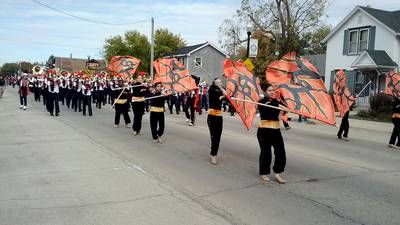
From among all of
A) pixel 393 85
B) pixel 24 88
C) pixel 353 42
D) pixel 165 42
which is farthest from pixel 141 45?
pixel 393 85

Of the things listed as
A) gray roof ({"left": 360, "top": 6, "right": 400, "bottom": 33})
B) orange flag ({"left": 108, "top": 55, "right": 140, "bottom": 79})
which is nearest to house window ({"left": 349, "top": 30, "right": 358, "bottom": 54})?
gray roof ({"left": 360, "top": 6, "right": 400, "bottom": 33})

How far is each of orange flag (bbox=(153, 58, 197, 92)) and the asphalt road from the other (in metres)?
1.58

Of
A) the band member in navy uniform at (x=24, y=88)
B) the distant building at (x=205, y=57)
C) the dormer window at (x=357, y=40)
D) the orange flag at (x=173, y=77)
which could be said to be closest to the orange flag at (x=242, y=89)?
the orange flag at (x=173, y=77)

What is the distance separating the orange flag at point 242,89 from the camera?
30.9ft

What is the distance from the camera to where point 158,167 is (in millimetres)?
9047

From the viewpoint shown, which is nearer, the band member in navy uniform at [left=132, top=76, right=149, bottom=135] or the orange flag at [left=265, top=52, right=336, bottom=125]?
the orange flag at [left=265, top=52, right=336, bottom=125]

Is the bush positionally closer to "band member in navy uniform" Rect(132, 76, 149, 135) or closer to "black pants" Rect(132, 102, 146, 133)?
"band member in navy uniform" Rect(132, 76, 149, 135)

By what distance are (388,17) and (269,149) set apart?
1047 inches

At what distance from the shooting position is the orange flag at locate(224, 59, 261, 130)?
9422mm

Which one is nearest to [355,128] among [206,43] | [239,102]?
[239,102]

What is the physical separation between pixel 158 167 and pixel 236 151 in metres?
2.89

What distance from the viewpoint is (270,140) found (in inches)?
320

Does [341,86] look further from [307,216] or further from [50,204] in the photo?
[50,204]

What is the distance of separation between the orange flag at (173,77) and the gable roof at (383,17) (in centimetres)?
2017
